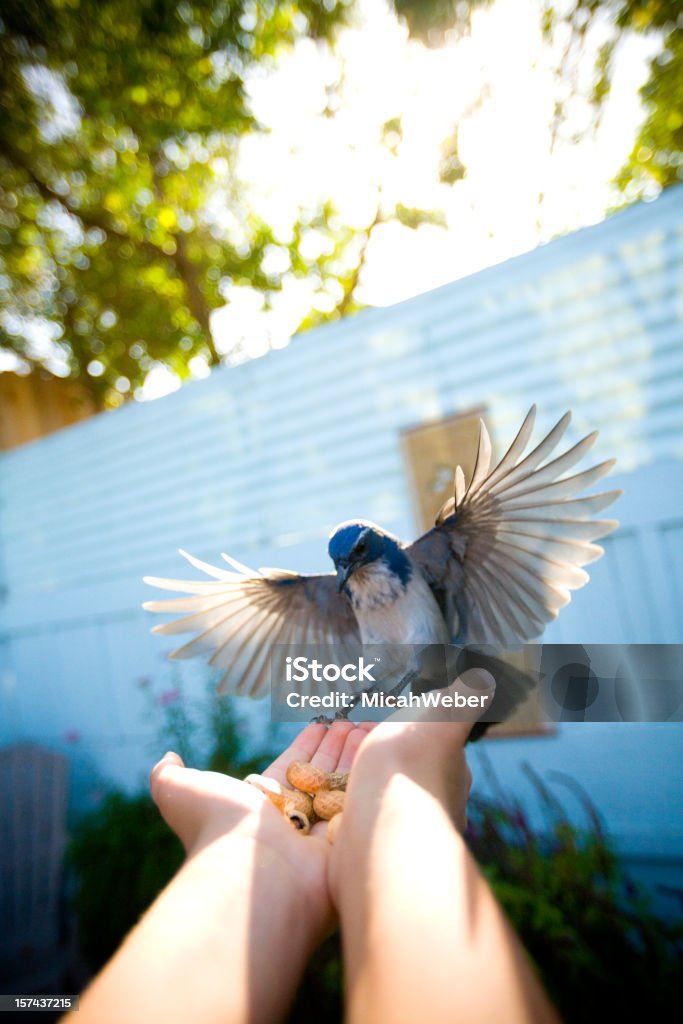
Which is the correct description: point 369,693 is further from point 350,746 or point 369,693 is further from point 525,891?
point 525,891

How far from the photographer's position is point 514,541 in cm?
117

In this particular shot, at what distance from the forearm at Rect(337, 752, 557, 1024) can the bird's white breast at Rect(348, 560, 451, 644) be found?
19.0 inches

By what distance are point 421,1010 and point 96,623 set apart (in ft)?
9.33

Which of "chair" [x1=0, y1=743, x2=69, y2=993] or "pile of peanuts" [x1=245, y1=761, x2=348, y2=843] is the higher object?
"pile of peanuts" [x1=245, y1=761, x2=348, y2=843]

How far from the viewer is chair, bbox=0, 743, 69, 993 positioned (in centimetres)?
192

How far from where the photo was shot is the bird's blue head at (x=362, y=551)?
1.20m

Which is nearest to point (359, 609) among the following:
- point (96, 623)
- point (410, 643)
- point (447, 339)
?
point (410, 643)

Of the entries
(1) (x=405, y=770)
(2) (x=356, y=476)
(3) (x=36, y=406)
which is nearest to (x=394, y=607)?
(1) (x=405, y=770)

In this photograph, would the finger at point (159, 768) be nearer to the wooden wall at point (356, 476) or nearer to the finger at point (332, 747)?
the finger at point (332, 747)

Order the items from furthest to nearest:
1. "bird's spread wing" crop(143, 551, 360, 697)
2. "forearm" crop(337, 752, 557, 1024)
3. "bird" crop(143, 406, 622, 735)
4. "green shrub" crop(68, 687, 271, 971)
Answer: "green shrub" crop(68, 687, 271, 971)
"bird's spread wing" crop(143, 551, 360, 697)
"bird" crop(143, 406, 622, 735)
"forearm" crop(337, 752, 557, 1024)

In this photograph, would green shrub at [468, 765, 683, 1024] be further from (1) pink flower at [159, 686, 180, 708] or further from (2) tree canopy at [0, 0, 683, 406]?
(2) tree canopy at [0, 0, 683, 406]

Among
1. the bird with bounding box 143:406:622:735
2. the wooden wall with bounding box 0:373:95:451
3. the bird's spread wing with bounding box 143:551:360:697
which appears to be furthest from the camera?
the wooden wall with bounding box 0:373:95:451

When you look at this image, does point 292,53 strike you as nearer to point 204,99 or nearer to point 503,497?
point 204,99

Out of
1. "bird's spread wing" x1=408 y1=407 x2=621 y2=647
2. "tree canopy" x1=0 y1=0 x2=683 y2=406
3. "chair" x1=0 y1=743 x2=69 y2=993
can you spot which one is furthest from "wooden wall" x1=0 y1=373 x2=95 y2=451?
"bird's spread wing" x1=408 y1=407 x2=621 y2=647
